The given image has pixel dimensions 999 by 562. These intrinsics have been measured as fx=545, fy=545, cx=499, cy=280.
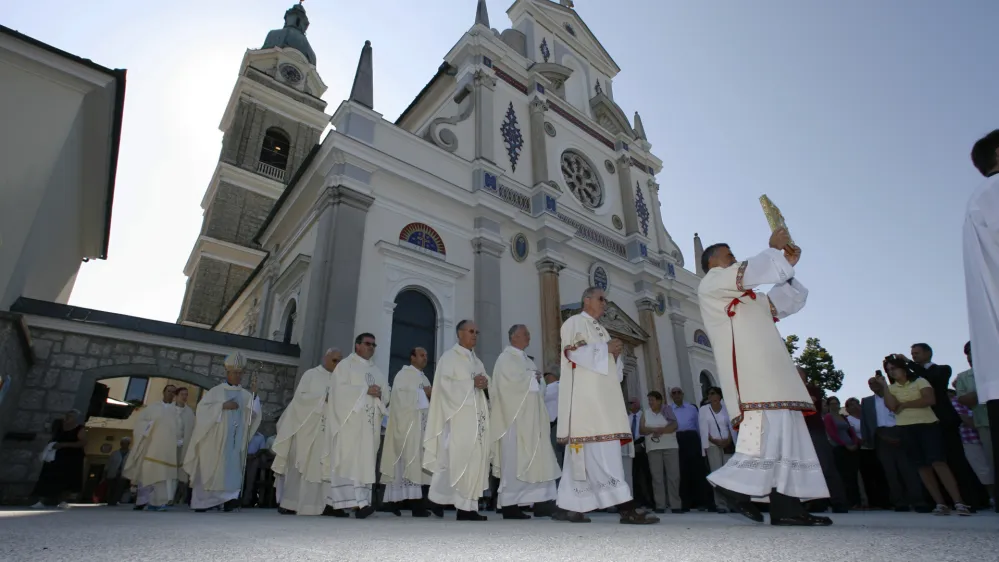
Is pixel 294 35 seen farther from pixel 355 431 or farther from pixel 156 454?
pixel 355 431

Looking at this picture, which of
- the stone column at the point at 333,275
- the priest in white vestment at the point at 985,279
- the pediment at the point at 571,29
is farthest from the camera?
the pediment at the point at 571,29

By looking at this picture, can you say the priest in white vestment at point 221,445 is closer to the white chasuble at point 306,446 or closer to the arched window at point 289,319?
the white chasuble at point 306,446

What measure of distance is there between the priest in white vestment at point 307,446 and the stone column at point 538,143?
9763 millimetres

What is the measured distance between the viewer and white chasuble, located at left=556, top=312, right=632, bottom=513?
4312mm

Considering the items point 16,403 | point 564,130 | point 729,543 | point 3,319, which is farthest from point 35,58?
point 564,130

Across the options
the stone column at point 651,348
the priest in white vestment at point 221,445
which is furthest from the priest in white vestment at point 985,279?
the stone column at point 651,348

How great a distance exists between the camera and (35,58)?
25.3 feet

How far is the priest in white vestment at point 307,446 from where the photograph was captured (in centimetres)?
638

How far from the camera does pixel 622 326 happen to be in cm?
1555

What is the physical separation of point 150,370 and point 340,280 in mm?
3432

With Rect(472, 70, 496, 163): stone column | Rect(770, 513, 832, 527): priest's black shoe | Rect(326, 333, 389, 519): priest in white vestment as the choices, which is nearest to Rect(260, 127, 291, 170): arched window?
Rect(472, 70, 496, 163): stone column

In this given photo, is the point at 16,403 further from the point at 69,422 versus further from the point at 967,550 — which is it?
the point at 967,550

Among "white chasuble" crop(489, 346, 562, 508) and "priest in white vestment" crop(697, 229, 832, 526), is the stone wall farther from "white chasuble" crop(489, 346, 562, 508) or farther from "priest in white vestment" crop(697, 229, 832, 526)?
"priest in white vestment" crop(697, 229, 832, 526)

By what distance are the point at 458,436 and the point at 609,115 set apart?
17.3 metres
